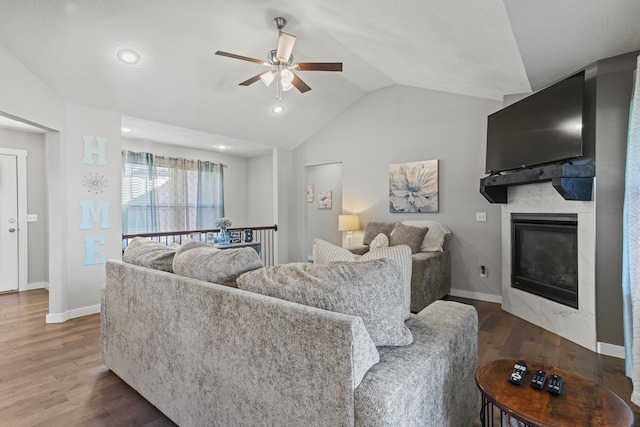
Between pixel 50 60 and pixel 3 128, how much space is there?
2600mm

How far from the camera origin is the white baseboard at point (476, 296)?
4031 millimetres

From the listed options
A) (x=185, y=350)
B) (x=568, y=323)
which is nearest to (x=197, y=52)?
(x=185, y=350)

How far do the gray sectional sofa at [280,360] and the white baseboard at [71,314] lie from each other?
2.09 m

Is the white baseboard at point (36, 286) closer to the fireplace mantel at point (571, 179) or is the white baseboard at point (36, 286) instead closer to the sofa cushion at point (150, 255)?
the sofa cushion at point (150, 255)

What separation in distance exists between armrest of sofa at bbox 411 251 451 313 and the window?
4.58 meters

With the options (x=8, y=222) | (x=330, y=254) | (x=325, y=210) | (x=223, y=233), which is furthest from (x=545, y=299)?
(x=8, y=222)

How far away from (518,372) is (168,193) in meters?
6.23

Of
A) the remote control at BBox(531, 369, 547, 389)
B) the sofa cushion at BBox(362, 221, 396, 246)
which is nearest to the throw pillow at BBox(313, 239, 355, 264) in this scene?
the remote control at BBox(531, 369, 547, 389)

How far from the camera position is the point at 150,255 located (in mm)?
2045

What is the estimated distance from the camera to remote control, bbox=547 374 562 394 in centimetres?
115

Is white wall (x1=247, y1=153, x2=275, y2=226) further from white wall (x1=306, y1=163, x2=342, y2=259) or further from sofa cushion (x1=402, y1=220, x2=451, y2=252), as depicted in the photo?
sofa cushion (x1=402, y1=220, x2=451, y2=252)

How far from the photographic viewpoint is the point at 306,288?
3.98 feet

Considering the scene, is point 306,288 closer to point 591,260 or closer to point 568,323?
point 591,260

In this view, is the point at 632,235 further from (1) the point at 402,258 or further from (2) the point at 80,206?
(2) the point at 80,206
